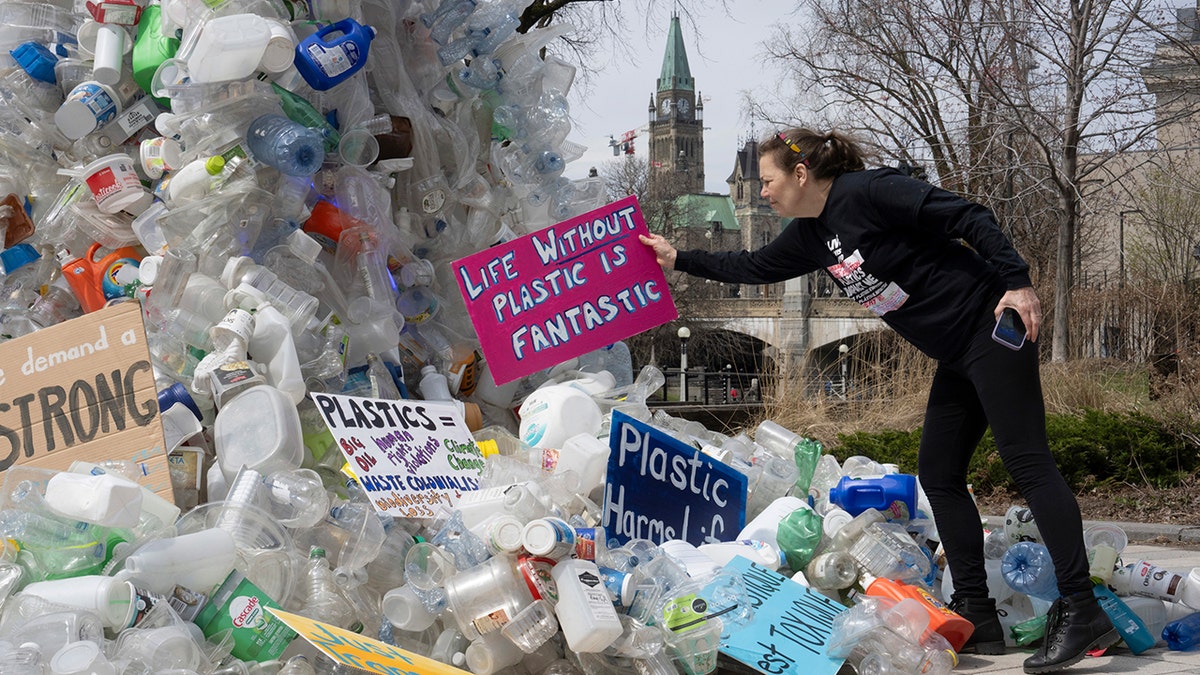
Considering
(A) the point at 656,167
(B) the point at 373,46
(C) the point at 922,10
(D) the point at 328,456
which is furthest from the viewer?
(A) the point at 656,167

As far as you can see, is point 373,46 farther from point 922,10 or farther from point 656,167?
point 656,167

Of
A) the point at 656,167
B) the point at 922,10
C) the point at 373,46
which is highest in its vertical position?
the point at 922,10

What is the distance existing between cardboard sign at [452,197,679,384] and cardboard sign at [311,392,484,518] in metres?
0.33

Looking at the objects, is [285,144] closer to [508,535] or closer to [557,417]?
[557,417]

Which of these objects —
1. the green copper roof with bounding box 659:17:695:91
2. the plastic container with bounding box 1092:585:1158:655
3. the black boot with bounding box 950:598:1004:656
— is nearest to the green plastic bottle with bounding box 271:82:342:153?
the black boot with bounding box 950:598:1004:656

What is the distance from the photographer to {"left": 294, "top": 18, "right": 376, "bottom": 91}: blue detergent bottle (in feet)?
12.9

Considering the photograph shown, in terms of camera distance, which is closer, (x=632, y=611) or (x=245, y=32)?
(x=632, y=611)

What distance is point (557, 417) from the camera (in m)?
4.22

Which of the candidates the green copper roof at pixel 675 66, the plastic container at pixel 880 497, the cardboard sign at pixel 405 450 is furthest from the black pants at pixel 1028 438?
the green copper roof at pixel 675 66

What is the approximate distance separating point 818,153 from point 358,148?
5.91 feet

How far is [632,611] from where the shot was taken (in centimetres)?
305

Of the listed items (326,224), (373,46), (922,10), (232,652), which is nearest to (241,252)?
(326,224)

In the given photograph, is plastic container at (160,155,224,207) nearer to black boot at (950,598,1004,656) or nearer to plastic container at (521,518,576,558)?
plastic container at (521,518,576,558)

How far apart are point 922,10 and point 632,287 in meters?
12.4
